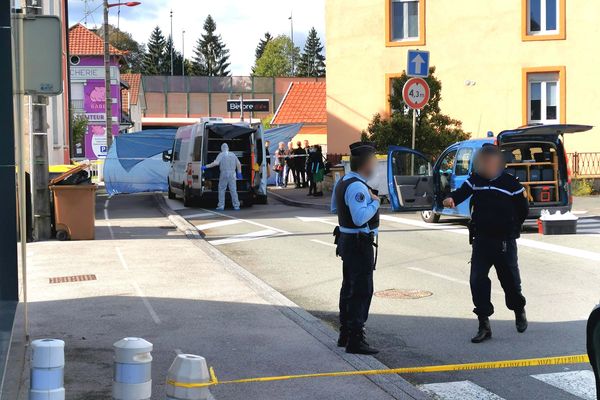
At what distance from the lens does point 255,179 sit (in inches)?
974

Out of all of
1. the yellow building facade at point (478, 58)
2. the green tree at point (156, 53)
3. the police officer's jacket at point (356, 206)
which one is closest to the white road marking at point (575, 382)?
the police officer's jacket at point (356, 206)

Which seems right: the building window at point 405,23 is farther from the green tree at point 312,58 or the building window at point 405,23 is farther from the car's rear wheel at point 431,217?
the green tree at point 312,58

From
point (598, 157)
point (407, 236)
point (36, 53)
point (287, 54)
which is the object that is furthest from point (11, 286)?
point (287, 54)

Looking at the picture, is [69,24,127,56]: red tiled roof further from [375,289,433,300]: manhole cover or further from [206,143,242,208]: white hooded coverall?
[375,289,433,300]: manhole cover

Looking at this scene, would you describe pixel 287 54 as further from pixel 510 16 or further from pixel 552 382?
pixel 552 382

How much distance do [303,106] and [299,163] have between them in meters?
18.8

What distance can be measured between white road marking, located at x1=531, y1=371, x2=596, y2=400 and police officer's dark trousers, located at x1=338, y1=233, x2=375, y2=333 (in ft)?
4.62

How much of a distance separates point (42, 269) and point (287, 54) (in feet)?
425

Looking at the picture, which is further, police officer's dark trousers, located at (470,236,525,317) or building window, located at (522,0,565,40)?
building window, located at (522,0,565,40)

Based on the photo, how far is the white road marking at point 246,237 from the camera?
1590 cm

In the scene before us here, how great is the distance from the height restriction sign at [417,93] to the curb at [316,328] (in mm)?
7780

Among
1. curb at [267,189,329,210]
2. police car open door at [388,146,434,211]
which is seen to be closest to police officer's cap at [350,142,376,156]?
police car open door at [388,146,434,211]

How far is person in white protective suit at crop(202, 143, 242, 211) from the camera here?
75.6ft

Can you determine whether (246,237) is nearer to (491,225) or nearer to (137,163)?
(491,225)
